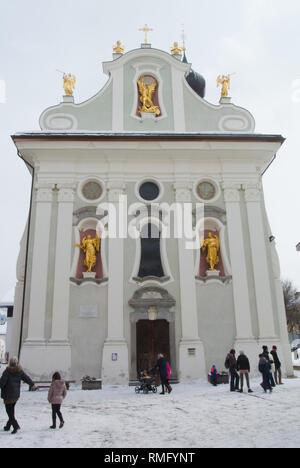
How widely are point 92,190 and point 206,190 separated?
5.11 metres

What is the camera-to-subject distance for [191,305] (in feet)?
52.3

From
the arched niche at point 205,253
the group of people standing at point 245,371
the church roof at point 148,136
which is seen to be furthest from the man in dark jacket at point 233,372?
the church roof at point 148,136

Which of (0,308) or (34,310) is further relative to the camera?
(0,308)

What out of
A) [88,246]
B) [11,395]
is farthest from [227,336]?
[11,395]

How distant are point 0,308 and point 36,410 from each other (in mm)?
21861

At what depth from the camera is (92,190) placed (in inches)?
688

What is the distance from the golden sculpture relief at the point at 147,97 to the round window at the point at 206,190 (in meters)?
4.18

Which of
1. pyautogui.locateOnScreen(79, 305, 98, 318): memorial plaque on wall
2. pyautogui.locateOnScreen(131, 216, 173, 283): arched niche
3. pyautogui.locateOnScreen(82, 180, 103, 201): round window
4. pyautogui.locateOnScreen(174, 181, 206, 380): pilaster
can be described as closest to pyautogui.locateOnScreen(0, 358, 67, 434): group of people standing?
pyautogui.locateOnScreen(79, 305, 98, 318): memorial plaque on wall

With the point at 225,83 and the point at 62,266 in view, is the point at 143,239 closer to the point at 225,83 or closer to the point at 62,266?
the point at 62,266

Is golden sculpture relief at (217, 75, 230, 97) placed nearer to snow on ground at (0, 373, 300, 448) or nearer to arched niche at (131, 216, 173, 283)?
arched niche at (131, 216, 173, 283)

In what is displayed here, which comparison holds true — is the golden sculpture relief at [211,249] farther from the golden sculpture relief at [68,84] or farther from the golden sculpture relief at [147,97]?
the golden sculpture relief at [68,84]

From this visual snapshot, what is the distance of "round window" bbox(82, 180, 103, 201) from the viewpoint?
17391 mm

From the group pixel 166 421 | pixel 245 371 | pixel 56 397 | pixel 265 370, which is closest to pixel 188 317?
pixel 245 371
